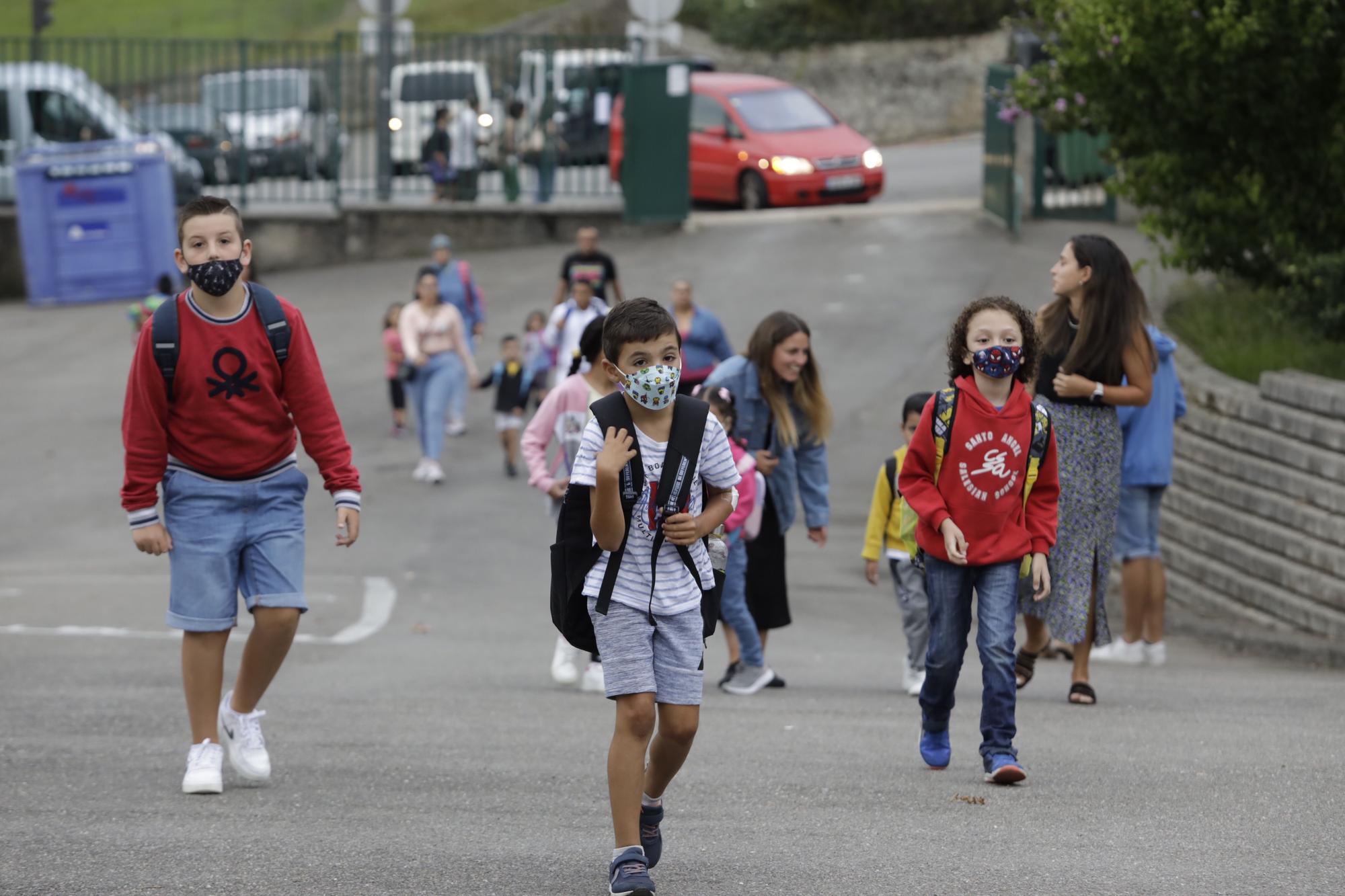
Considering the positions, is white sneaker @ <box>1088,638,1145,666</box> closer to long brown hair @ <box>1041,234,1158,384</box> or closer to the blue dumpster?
long brown hair @ <box>1041,234,1158,384</box>

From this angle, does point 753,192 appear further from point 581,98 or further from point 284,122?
point 284,122

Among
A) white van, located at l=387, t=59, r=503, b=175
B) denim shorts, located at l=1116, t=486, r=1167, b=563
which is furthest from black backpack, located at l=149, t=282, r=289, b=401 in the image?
white van, located at l=387, t=59, r=503, b=175

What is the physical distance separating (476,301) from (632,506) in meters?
11.7

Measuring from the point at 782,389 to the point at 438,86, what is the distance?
64.4 feet

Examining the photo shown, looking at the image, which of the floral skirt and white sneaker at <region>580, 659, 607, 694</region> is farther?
white sneaker at <region>580, 659, 607, 694</region>

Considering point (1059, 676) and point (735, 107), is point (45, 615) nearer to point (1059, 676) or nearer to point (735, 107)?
point (1059, 676)

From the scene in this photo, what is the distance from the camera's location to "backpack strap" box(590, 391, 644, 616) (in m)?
4.64

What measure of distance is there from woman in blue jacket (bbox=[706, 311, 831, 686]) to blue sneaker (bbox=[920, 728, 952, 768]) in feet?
6.49

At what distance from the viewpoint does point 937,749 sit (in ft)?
19.9

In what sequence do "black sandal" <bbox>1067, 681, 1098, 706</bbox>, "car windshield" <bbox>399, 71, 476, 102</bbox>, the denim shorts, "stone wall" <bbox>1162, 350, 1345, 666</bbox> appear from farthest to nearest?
"car windshield" <bbox>399, 71, 476, 102</bbox> → "stone wall" <bbox>1162, 350, 1345, 666</bbox> → the denim shorts → "black sandal" <bbox>1067, 681, 1098, 706</bbox>

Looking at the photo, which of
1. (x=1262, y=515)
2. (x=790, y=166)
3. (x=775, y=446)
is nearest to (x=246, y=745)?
(x=775, y=446)

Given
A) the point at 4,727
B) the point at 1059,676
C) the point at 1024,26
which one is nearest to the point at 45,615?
the point at 4,727

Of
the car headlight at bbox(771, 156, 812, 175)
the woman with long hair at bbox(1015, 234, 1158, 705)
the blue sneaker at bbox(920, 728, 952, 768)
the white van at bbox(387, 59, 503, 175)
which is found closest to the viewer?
the blue sneaker at bbox(920, 728, 952, 768)

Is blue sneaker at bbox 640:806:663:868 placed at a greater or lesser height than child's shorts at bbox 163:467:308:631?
lesser
